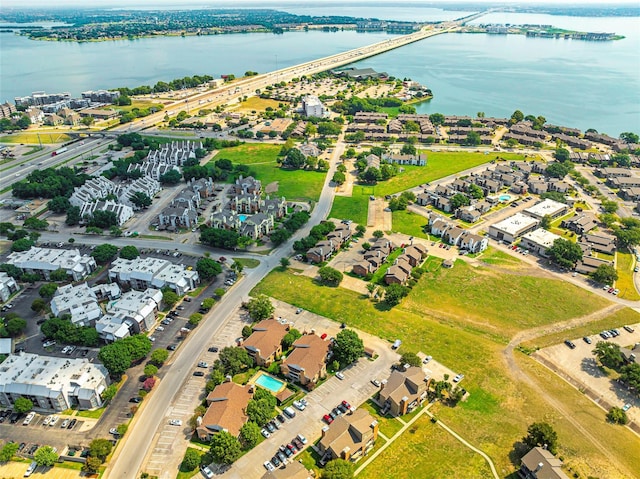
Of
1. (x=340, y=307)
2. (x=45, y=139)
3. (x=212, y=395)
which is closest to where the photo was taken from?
(x=212, y=395)

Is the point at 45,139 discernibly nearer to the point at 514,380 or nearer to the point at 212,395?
the point at 212,395

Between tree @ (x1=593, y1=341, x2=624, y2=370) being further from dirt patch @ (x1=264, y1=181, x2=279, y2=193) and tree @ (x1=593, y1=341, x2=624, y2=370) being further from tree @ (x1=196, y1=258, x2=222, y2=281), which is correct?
dirt patch @ (x1=264, y1=181, x2=279, y2=193)

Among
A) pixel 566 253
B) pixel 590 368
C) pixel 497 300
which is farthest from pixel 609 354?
pixel 566 253

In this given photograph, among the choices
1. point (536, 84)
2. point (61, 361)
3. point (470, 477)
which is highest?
point (536, 84)

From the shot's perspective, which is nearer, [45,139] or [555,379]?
[555,379]

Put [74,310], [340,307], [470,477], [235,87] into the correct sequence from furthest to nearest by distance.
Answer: [235,87]
[340,307]
[74,310]
[470,477]

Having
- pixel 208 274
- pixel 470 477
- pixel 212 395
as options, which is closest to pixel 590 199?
pixel 470 477
